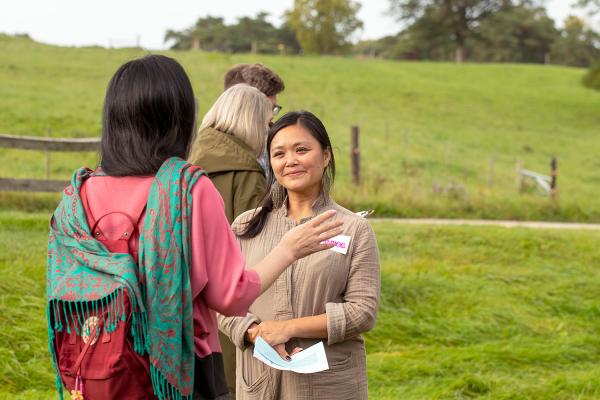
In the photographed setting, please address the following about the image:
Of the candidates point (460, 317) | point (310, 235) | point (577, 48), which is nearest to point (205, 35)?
point (577, 48)

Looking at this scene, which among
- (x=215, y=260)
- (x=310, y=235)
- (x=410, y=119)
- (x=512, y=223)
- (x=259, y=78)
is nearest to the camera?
(x=215, y=260)

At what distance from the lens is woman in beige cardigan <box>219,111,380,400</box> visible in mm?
3254

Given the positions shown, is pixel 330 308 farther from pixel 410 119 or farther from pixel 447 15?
pixel 447 15

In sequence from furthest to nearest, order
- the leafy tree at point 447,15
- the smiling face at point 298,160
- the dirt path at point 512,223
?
the leafy tree at point 447,15, the dirt path at point 512,223, the smiling face at point 298,160

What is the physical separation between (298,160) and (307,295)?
20.7 inches

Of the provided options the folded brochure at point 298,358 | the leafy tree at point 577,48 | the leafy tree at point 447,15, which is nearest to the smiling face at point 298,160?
the folded brochure at point 298,358

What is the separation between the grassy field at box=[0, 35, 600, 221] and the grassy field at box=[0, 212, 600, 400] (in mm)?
3979

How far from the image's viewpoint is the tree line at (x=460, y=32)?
72.2 meters

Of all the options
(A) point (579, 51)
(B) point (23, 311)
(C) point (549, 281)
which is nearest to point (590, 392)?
(C) point (549, 281)

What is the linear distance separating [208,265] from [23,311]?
15.6ft

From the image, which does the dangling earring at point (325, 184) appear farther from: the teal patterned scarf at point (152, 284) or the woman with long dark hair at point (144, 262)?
the teal patterned scarf at point (152, 284)

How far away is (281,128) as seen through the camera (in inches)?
136

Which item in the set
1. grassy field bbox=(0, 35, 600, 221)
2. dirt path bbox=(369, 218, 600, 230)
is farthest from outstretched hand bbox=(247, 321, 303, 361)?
dirt path bbox=(369, 218, 600, 230)

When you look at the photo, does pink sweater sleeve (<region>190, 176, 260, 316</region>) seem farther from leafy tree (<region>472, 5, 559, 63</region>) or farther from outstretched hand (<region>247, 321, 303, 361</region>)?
leafy tree (<region>472, 5, 559, 63</region>)
